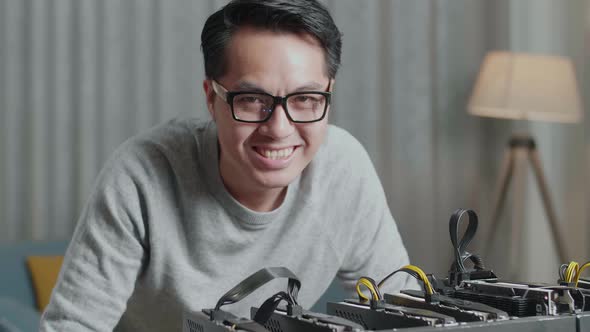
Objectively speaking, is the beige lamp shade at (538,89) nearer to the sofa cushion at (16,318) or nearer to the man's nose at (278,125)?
the sofa cushion at (16,318)

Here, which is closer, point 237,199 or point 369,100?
point 237,199

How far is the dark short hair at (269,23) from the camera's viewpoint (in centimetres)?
117

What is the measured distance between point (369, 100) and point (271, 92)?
2572 millimetres

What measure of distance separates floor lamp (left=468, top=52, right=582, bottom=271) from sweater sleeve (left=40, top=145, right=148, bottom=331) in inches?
88.6

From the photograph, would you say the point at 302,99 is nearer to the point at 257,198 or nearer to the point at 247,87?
the point at 247,87

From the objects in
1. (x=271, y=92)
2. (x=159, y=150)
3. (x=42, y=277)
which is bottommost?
(x=42, y=277)

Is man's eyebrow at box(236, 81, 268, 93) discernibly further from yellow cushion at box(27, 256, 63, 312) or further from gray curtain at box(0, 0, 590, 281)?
gray curtain at box(0, 0, 590, 281)

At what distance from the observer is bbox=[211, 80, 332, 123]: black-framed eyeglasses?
43.8 inches

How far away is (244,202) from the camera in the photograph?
1.34 m

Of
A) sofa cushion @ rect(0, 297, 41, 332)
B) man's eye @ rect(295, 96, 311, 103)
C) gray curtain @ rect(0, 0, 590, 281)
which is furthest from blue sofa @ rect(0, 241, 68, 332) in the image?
man's eye @ rect(295, 96, 311, 103)

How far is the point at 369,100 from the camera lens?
3646mm

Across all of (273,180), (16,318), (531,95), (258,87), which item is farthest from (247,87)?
(531,95)

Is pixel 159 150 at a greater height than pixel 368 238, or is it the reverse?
pixel 159 150

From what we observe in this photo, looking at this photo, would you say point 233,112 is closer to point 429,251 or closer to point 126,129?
point 126,129
